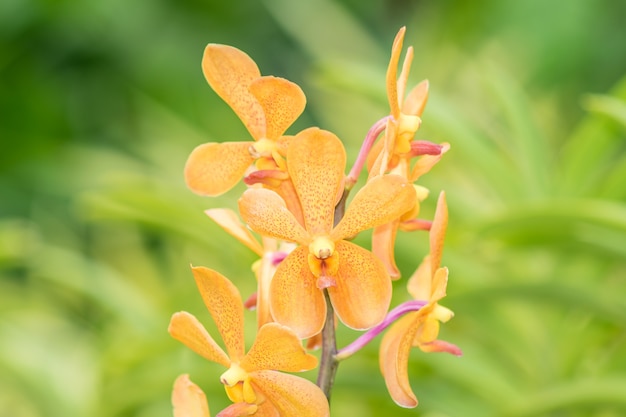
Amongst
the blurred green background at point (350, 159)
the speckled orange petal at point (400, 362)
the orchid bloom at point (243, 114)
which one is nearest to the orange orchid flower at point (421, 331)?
the speckled orange petal at point (400, 362)

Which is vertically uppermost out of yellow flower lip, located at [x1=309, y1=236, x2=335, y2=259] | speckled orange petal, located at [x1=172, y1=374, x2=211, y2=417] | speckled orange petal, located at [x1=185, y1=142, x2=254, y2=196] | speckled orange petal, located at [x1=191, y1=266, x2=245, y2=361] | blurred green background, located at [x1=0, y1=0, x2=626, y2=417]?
blurred green background, located at [x1=0, y1=0, x2=626, y2=417]

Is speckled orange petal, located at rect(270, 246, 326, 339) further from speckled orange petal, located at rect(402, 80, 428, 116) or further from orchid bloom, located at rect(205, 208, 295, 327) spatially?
speckled orange petal, located at rect(402, 80, 428, 116)

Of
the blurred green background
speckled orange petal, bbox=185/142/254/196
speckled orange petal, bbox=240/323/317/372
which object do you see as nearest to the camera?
speckled orange petal, bbox=240/323/317/372

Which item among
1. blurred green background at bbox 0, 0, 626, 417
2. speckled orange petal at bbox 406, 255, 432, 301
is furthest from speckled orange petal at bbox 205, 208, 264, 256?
blurred green background at bbox 0, 0, 626, 417

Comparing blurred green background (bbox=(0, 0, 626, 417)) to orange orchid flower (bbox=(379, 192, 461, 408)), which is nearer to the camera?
orange orchid flower (bbox=(379, 192, 461, 408))

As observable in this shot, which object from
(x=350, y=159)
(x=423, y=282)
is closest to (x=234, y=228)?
(x=423, y=282)

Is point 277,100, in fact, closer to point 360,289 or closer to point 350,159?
point 360,289

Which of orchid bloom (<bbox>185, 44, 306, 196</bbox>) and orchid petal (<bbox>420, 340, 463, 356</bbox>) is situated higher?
orchid bloom (<bbox>185, 44, 306, 196</bbox>)

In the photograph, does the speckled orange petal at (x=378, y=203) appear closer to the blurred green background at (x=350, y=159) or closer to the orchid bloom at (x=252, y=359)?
the orchid bloom at (x=252, y=359)
